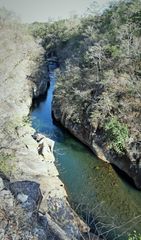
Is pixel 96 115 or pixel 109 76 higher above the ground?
pixel 109 76

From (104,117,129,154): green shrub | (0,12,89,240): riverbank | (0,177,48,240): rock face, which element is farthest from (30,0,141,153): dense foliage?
(0,177,48,240): rock face

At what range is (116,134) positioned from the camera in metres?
26.8

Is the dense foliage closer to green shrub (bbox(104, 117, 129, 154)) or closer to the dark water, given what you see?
green shrub (bbox(104, 117, 129, 154))

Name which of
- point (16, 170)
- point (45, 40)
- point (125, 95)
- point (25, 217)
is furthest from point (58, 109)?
point (45, 40)

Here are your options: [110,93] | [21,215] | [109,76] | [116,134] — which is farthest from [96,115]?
[21,215]

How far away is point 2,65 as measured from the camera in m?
40.3

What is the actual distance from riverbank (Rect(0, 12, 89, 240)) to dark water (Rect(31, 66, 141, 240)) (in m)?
1.04

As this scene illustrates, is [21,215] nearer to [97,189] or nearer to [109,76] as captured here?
[97,189]

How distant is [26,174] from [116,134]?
8.56m

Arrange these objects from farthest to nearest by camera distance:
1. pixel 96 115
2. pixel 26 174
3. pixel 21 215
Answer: pixel 96 115, pixel 26 174, pixel 21 215

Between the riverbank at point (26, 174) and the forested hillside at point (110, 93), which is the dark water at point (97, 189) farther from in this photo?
the forested hillside at point (110, 93)

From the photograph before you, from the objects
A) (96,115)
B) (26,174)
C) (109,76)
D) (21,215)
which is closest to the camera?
(21,215)

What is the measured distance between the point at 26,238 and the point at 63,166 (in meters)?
13.4

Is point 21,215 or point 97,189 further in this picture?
point 97,189
